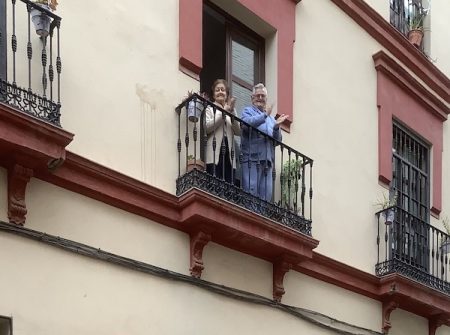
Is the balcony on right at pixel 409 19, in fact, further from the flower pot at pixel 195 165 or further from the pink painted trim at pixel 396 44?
the flower pot at pixel 195 165

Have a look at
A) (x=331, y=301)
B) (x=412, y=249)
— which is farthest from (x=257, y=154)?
(x=412, y=249)

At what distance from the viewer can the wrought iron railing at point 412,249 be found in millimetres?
10414

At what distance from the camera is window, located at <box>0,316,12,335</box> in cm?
643

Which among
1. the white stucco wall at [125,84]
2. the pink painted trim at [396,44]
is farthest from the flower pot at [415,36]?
the white stucco wall at [125,84]

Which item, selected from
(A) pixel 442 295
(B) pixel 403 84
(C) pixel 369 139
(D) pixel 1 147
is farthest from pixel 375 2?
(D) pixel 1 147

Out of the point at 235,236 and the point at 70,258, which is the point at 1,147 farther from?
the point at 235,236

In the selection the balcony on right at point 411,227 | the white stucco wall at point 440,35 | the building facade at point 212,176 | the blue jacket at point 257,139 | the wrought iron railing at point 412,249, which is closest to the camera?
the building facade at point 212,176

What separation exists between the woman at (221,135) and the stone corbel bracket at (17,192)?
6.58 ft

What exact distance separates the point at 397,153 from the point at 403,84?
0.87 metres

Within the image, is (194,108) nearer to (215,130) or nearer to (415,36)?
(215,130)

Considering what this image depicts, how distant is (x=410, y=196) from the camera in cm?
1171

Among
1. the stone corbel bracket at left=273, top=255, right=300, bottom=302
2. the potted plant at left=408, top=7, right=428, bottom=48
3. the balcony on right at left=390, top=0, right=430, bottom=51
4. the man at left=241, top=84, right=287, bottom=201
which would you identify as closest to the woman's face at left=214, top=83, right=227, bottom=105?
the man at left=241, top=84, right=287, bottom=201

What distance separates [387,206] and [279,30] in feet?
8.05

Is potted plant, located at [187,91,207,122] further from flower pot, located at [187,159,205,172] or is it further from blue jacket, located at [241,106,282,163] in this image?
blue jacket, located at [241,106,282,163]
